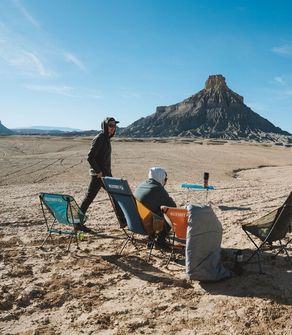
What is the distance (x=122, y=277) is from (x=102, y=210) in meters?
4.50

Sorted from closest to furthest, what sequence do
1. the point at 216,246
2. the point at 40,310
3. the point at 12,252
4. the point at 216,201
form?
the point at 40,310
the point at 216,246
the point at 12,252
the point at 216,201

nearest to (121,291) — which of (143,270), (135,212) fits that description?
(143,270)

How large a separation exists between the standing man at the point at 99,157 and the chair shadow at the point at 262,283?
2.88 metres

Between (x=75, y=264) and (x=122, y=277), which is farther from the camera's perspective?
(x=75, y=264)

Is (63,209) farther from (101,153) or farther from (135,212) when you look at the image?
(101,153)

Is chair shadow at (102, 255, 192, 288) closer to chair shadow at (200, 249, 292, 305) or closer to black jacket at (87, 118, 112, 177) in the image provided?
chair shadow at (200, 249, 292, 305)

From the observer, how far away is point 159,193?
6039 mm

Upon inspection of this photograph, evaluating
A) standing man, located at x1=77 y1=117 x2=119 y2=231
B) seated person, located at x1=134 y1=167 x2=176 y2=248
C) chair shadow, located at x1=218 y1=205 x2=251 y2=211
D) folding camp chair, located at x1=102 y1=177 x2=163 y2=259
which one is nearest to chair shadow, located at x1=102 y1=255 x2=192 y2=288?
folding camp chair, located at x1=102 y1=177 x2=163 y2=259

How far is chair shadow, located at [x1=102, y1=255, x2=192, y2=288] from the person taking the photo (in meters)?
5.07

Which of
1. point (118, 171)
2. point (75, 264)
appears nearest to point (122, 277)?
point (75, 264)

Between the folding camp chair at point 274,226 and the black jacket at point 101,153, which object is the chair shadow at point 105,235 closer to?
the black jacket at point 101,153

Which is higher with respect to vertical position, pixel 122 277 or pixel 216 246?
pixel 216 246

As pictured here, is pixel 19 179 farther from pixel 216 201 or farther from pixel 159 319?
pixel 159 319

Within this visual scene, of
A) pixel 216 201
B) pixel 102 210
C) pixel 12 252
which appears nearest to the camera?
pixel 12 252
